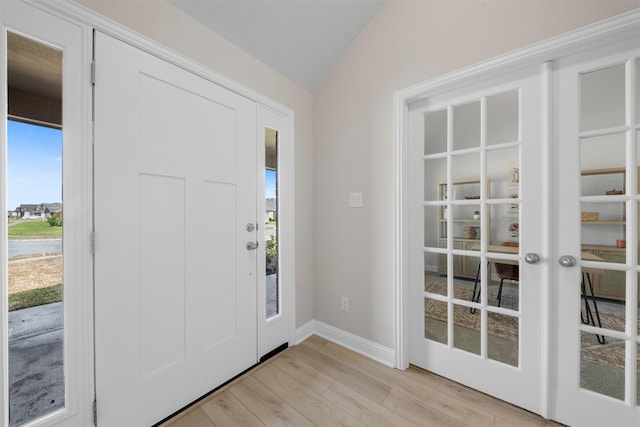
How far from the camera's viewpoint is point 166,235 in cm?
135

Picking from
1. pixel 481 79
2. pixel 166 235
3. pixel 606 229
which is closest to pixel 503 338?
pixel 606 229

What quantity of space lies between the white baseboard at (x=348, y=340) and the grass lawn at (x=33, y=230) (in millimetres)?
1695

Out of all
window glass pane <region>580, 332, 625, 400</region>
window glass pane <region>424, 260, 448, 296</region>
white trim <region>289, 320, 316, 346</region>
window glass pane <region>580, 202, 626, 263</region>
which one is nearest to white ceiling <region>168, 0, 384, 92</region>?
window glass pane <region>424, 260, 448, 296</region>

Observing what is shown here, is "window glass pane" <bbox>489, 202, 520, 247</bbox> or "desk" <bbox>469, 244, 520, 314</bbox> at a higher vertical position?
"window glass pane" <bbox>489, 202, 520, 247</bbox>

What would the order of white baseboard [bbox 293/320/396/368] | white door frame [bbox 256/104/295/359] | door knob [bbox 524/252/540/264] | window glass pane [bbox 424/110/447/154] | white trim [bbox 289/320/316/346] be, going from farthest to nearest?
white trim [bbox 289/320/316/346]
white door frame [bbox 256/104/295/359]
white baseboard [bbox 293/320/396/368]
window glass pane [bbox 424/110/447/154]
door knob [bbox 524/252/540/264]

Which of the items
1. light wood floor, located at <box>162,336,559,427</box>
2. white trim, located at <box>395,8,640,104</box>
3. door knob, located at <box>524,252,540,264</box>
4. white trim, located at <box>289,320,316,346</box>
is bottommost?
light wood floor, located at <box>162,336,559,427</box>

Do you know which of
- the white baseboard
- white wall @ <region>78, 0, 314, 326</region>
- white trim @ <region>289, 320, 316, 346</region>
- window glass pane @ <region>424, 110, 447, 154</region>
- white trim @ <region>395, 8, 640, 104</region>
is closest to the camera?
white trim @ <region>395, 8, 640, 104</region>

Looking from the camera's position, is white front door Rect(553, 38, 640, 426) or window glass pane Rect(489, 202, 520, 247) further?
window glass pane Rect(489, 202, 520, 247)

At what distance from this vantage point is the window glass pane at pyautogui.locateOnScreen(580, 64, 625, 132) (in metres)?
1.21

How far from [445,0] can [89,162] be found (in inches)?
85.7

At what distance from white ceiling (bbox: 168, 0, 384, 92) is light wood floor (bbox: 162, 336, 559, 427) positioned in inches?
89.1

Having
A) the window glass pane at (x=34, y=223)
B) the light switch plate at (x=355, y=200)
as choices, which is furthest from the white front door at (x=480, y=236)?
the window glass pane at (x=34, y=223)

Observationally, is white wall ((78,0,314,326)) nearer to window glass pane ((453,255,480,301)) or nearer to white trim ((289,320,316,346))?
white trim ((289,320,316,346))

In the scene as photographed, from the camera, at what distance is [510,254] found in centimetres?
146
